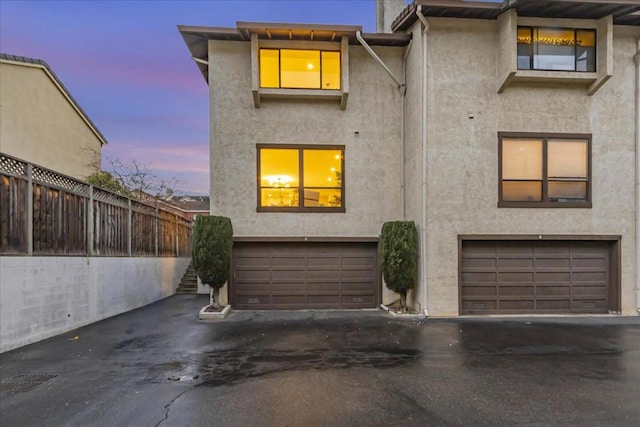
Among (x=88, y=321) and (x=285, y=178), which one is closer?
(x=88, y=321)

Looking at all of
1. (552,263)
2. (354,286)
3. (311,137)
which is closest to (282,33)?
(311,137)

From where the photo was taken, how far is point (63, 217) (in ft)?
24.3

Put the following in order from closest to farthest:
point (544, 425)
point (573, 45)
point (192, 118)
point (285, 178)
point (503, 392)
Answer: point (544, 425)
point (503, 392)
point (573, 45)
point (285, 178)
point (192, 118)

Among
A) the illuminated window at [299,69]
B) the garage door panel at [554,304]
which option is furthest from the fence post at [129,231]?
the garage door panel at [554,304]

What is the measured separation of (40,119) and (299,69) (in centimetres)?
1085

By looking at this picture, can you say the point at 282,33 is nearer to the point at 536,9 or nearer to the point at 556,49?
the point at 536,9

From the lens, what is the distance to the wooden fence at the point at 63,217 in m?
6.04

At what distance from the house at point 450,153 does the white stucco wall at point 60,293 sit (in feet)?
10.5

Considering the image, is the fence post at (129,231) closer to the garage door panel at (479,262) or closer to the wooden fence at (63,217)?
the wooden fence at (63,217)

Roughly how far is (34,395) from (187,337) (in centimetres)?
284

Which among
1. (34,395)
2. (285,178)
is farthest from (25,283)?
(285,178)

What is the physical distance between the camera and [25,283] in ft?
20.3

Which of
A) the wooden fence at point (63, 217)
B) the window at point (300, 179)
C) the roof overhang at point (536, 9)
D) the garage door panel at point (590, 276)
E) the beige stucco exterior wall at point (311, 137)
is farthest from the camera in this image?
the window at point (300, 179)

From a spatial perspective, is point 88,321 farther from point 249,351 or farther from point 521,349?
point 521,349
